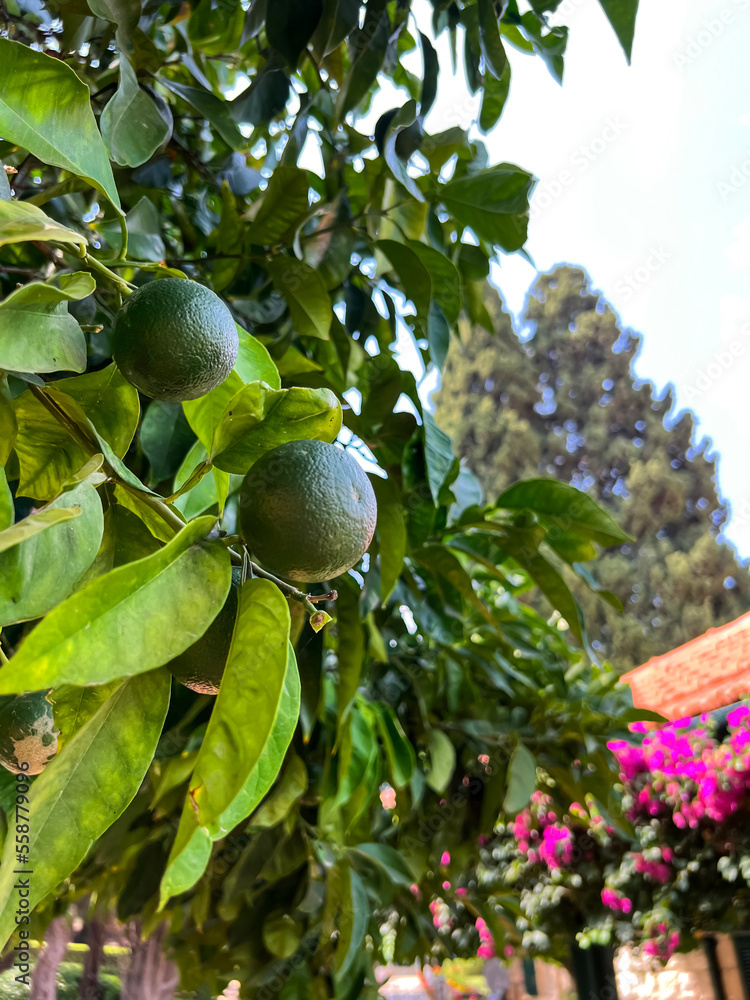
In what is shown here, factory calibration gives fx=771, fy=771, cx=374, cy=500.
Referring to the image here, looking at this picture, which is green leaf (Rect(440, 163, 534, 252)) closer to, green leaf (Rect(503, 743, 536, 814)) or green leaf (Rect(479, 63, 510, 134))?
green leaf (Rect(479, 63, 510, 134))

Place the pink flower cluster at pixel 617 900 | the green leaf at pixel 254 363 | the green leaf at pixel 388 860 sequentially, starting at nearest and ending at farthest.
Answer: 1. the green leaf at pixel 254 363
2. the green leaf at pixel 388 860
3. the pink flower cluster at pixel 617 900

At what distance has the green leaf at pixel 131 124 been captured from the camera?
1.68ft

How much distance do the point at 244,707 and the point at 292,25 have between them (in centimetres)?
66

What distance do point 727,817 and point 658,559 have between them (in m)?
7.37

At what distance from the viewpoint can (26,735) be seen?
1.10 ft

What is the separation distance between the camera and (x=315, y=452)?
0.33m

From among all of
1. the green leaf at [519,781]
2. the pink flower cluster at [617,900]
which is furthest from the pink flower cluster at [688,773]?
the green leaf at [519,781]

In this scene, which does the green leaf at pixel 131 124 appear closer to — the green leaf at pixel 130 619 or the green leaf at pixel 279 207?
the green leaf at pixel 279 207

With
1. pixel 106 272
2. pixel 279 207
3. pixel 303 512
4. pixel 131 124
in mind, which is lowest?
pixel 303 512

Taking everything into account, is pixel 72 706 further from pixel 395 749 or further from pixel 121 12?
pixel 395 749

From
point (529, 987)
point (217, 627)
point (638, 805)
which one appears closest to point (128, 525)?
point (217, 627)

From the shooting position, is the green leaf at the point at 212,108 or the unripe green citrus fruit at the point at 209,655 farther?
the green leaf at the point at 212,108

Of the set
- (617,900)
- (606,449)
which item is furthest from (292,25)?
(606,449)

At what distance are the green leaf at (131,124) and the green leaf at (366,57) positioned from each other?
0.23m
